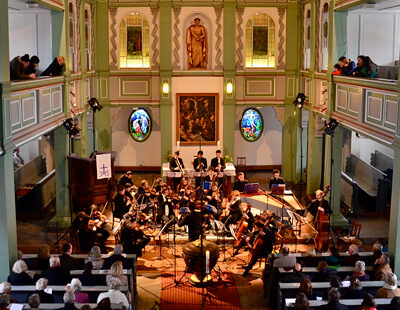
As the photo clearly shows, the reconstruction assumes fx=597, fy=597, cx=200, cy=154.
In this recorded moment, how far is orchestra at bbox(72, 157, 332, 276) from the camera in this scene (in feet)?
47.2

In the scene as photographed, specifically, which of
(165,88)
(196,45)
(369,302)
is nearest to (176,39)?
(196,45)

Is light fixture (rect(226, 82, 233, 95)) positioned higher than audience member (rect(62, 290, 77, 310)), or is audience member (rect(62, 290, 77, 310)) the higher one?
light fixture (rect(226, 82, 233, 95))

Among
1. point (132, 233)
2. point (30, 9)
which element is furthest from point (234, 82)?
point (132, 233)

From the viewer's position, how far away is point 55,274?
11203mm

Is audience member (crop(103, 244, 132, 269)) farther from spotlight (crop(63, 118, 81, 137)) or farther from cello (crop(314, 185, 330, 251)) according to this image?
cello (crop(314, 185, 330, 251))

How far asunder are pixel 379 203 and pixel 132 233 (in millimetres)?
8726

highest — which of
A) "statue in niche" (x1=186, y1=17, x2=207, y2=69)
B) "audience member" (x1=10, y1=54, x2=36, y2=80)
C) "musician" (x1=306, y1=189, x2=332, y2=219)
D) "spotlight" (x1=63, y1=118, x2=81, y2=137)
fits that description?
"statue in niche" (x1=186, y1=17, x2=207, y2=69)

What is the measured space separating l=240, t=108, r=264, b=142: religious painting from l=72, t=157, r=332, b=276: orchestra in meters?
5.80

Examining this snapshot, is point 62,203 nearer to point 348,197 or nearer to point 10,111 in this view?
point 10,111

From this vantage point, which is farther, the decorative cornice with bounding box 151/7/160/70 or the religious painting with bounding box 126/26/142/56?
the religious painting with bounding box 126/26/142/56

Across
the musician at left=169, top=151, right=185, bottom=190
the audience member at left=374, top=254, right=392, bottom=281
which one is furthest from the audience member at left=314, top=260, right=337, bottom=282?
the musician at left=169, top=151, right=185, bottom=190

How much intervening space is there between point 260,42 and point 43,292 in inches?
580

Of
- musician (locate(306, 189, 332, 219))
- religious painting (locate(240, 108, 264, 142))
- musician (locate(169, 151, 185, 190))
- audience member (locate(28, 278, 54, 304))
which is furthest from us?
religious painting (locate(240, 108, 264, 142))

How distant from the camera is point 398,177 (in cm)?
1220
